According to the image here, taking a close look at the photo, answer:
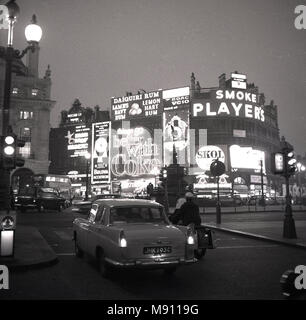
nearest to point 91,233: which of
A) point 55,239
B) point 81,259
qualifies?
point 81,259

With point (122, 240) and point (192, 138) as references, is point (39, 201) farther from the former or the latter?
point (192, 138)

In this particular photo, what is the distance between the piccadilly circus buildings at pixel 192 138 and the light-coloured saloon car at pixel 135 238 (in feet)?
232

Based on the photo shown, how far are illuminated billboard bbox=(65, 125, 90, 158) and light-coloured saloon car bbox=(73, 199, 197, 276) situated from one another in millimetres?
113602

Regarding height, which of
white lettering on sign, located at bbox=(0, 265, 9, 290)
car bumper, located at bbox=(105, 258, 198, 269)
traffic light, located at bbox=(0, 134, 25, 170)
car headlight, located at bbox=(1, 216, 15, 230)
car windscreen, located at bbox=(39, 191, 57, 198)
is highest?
traffic light, located at bbox=(0, 134, 25, 170)

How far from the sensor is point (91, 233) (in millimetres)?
9086

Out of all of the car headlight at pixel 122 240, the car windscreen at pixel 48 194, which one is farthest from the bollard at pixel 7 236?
the car windscreen at pixel 48 194

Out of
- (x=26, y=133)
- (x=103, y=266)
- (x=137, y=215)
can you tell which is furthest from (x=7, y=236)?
(x=26, y=133)

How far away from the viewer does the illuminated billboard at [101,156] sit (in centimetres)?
10338

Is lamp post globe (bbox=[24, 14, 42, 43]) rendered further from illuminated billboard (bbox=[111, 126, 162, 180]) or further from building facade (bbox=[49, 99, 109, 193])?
building facade (bbox=[49, 99, 109, 193])

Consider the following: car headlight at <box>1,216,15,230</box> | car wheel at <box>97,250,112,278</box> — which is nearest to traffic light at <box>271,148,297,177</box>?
car wheel at <box>97,250,112,278</box>

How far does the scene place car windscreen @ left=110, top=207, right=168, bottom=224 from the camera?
8.53m

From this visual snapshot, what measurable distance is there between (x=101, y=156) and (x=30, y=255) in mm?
94854

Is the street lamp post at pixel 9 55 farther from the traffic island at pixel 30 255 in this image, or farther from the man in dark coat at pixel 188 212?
the man in dark coat at pixel 188 212

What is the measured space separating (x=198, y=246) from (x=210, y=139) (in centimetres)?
8056
